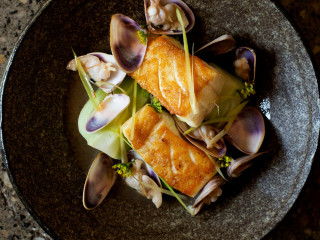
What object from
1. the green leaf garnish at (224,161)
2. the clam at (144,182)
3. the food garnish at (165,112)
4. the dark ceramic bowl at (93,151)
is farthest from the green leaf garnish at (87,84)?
the green leaf garnish at (224,161)

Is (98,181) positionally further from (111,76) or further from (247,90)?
(247,90)

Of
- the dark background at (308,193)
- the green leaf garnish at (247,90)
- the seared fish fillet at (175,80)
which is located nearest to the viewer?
the seared fish fillet at (175,80)

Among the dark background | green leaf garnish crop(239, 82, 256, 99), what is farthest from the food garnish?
the dark background

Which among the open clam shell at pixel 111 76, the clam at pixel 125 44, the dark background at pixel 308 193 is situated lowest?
the dark background at pixel 308 193

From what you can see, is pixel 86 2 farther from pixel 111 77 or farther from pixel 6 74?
pixel 6 74

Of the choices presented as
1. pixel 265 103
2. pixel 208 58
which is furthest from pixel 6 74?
pixel 265 103

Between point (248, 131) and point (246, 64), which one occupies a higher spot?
point (246, 64)

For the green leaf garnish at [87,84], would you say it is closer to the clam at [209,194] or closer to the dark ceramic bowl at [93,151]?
the dark ceramic bowl at [93,151]

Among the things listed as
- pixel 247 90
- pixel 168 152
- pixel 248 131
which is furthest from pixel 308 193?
pixel 168 152
